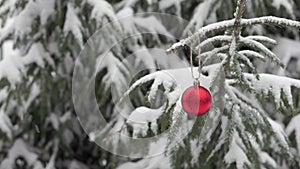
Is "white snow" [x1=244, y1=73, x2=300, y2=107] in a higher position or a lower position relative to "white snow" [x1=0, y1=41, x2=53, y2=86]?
higher

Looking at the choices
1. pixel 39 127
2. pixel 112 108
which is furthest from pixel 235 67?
pixel 39 127

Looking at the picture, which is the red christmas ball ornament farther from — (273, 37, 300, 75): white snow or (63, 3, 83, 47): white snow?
(273, 37, 300, 75): white snow

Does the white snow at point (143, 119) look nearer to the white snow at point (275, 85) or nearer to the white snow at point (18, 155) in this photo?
the white snow at point (275, 85)

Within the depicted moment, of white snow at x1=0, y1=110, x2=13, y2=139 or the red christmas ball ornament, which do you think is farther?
white snow at x1=0, y1=110, x2=13, y2=139

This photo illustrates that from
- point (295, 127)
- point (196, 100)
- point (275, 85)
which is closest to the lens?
point (196, 100)

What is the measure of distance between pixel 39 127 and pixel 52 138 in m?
0.11

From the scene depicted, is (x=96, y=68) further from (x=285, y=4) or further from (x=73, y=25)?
(x=285, y=4)

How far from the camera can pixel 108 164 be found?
2850mm

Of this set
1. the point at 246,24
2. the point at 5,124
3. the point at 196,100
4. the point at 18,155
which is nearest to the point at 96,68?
the point at 5,124

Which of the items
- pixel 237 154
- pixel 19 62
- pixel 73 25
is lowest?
pixel 237 154

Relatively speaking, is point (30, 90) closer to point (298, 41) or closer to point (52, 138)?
point (52, 138)

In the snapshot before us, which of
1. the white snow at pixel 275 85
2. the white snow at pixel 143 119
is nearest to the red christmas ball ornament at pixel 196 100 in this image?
the white snow at pixel 275 85

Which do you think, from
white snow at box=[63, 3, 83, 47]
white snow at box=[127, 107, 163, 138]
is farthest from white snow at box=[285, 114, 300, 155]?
white snow at box=[63, 3, 83, 47]

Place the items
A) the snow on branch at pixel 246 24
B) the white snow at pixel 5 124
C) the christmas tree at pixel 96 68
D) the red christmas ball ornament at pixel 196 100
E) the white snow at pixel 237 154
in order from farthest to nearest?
the white snow at pixel 5 124 < the christmas tree at pixel 96 68 < the white snow at pixel 237 154 < the snow on branch at pixel 246 24 < the red christmas ball ornament at pixel 196 100
